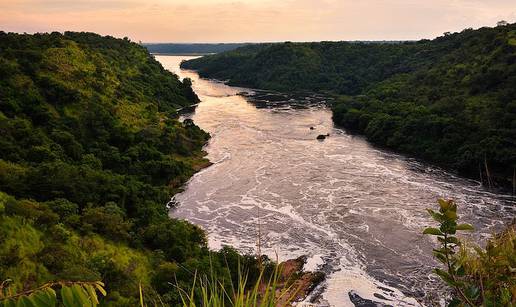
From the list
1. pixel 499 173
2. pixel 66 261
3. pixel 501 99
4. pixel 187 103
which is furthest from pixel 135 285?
pixel 187 103

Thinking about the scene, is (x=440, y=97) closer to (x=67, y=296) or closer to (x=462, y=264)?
→ (x=462, y=264)

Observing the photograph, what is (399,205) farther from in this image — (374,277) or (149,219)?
(149,219)

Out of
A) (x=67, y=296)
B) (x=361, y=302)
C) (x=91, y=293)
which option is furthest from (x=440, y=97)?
(x=67, y=296)

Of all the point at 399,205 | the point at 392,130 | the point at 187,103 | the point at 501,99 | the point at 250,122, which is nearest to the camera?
the point at 399,205

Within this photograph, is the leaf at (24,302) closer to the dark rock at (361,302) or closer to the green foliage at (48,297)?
the green foliage at (48,297)

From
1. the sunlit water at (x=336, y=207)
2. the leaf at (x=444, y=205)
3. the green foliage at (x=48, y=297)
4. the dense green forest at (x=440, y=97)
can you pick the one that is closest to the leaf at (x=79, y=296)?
the green foliage at (x=48, y=297)

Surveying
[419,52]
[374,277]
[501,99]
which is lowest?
[374,277]
